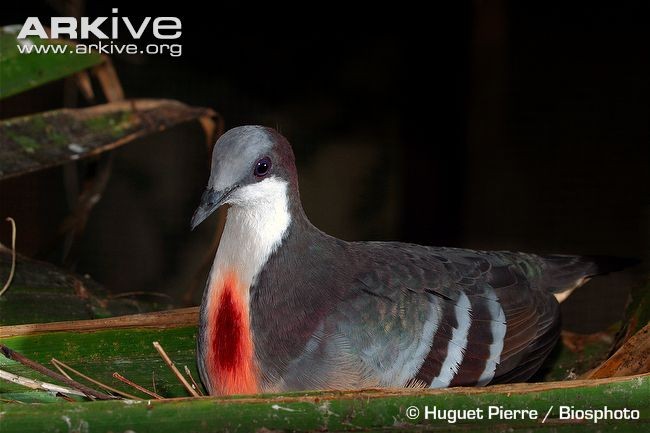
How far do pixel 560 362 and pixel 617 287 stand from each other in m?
0.61

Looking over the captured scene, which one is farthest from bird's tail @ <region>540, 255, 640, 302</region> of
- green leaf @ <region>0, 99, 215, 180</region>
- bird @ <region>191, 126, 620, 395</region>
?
green leaf @ <region>0, 99, 215, 180</region>

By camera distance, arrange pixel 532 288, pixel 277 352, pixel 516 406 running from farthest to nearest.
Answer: pixel 532 288
pixel 277 352
pixel 516 406

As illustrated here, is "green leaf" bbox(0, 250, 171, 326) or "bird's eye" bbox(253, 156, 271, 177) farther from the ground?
"bird's eye" bbox(253, 156, 271, 177)

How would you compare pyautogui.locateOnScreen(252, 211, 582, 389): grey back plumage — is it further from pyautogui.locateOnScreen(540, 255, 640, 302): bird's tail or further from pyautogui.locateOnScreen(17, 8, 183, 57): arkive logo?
pyautogui.locateOnScreen(17, 8, 183, 57): arkive logo

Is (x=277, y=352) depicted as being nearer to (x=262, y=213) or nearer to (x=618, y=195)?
(x=262, y=213)

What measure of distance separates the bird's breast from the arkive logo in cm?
48

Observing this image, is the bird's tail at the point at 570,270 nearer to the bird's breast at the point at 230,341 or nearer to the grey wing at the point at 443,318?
the grey wing at the point at 443,318

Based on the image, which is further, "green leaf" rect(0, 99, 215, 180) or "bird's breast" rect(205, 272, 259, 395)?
"green leaf" rect(0, 99, 215, 180)

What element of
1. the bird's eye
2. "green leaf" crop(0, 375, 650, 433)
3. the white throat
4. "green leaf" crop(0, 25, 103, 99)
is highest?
"green leaf" crop(0, 25, 103, 99)

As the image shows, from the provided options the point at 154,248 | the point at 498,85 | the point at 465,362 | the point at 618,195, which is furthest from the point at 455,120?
the point at 465,362

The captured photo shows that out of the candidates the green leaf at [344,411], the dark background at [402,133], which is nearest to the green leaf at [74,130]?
the dark background at [402,133]

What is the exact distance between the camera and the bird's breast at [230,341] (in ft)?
3.22

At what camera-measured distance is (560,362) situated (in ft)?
4.10

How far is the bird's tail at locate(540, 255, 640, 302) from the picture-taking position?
4.10 feet
